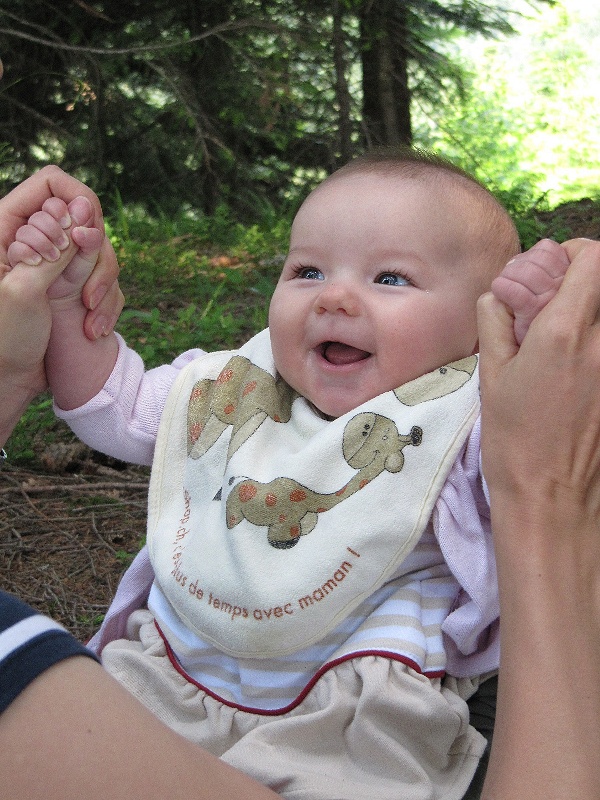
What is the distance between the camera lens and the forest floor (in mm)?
2576

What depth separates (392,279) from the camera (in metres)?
1.77

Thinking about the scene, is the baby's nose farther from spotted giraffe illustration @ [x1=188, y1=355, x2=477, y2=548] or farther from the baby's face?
spotted giraffe illustration @ [x1=188, y1=355, x2=477, y2=548]

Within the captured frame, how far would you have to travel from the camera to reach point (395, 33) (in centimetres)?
575

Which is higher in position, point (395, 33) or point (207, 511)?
point (395, 33)

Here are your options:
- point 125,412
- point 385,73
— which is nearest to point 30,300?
point 125,412

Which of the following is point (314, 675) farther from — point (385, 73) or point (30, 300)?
point (385, 73)

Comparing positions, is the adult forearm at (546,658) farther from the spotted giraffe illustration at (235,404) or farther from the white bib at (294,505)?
the spotted giraffe illustration at (235,404)

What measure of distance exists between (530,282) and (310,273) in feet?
2.09

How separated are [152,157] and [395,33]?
1.79 metres

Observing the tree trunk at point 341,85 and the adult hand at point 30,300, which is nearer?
the adult hand at point 30,300

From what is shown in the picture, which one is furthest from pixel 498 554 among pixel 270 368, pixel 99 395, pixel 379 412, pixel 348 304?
pixel 99 395

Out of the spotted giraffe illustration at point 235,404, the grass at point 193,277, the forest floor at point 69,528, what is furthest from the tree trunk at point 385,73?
the spotted giraffe illustration at point 235,404

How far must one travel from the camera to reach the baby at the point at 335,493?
147 centimetres

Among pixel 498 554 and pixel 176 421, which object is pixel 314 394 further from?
pixel 498 554
